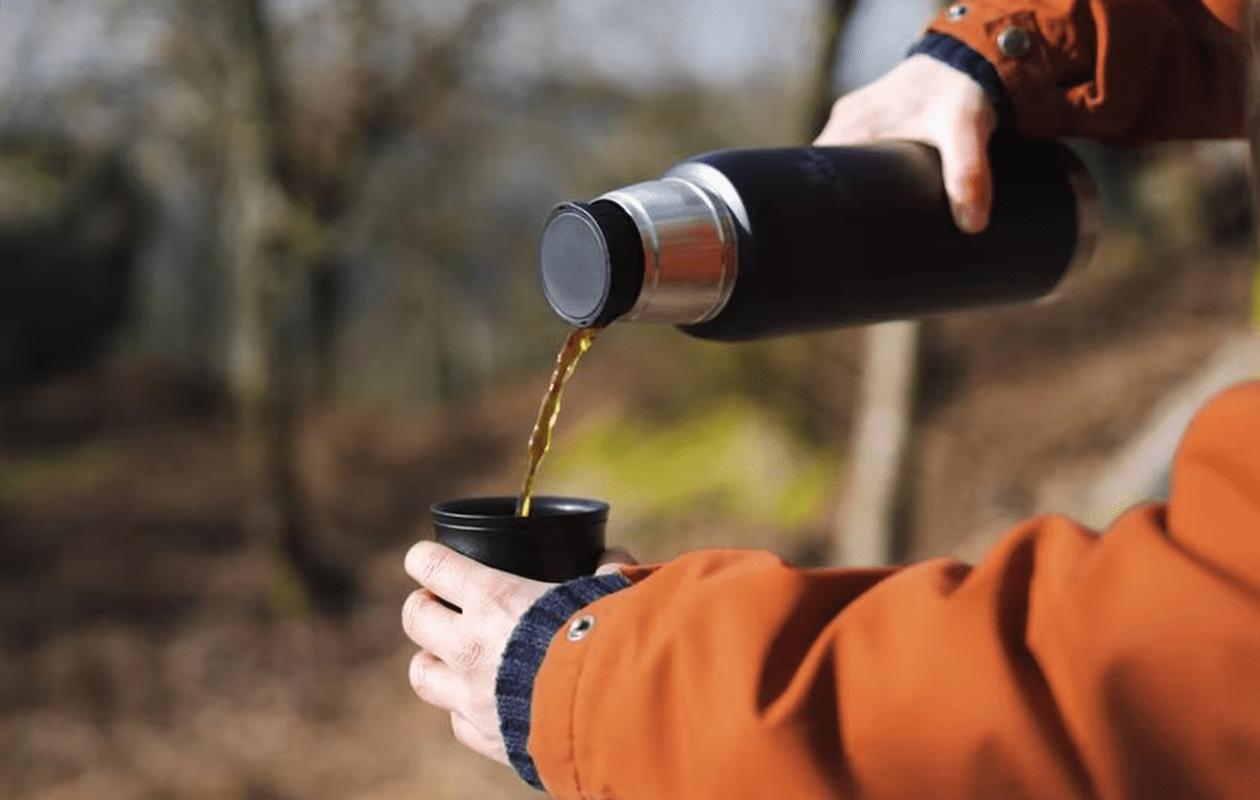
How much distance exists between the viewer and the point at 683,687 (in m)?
0.98

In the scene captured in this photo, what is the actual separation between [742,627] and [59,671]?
22.7 ft

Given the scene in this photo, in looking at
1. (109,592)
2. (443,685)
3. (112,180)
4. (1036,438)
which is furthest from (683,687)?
(112,180)

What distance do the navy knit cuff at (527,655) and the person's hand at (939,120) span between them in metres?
0.60

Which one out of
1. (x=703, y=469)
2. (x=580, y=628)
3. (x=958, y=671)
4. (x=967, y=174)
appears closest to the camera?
(x=958, y=671)

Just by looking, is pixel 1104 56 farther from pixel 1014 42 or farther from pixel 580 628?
pixel 580 628

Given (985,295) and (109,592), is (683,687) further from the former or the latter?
(109,592)

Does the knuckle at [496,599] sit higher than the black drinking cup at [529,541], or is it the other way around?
the black drinking cup at [529,541]

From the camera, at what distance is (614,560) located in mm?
1303

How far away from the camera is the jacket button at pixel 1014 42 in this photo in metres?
1.48

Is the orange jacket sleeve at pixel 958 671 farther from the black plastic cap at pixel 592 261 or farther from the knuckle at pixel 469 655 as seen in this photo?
the black plastic cap at pixel 592 261

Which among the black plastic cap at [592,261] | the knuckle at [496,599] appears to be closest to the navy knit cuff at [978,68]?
the black plastic cap at [592,261]

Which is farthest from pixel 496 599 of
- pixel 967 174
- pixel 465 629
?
pixel 967 174

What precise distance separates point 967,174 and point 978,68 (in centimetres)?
12

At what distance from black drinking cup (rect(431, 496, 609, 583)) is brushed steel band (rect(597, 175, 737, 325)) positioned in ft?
0.66
